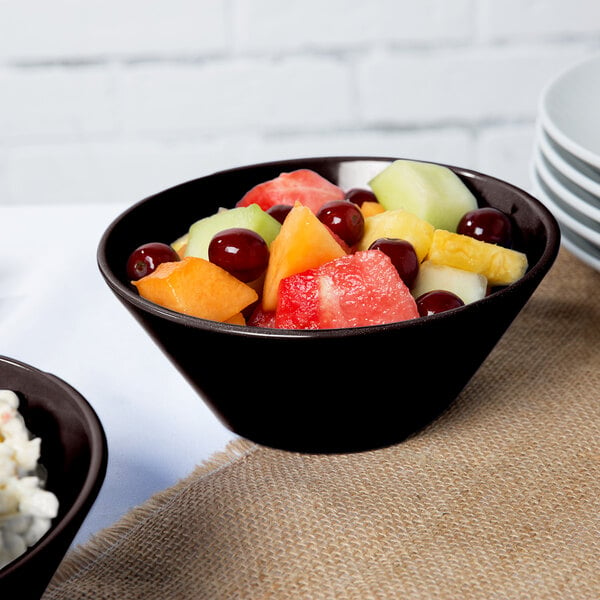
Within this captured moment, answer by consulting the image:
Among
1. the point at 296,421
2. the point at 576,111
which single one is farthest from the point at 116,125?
the point at 296,421

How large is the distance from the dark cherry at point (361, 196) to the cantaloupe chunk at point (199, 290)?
19 cm

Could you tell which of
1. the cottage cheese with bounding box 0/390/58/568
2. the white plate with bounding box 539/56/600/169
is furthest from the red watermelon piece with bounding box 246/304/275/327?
the white plate with bounding box 539/56/600/169

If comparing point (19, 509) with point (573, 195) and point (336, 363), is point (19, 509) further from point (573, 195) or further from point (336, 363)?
point (573, 195)

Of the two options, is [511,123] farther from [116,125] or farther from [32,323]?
[32,323]

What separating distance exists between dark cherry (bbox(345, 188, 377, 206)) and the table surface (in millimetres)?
230

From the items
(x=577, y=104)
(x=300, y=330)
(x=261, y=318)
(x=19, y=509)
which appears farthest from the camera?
(x=577, y=104)

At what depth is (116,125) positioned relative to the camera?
1.89 m

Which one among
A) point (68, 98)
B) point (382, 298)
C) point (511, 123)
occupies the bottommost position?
point (511, 123)

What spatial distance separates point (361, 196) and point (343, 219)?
91 millimetres

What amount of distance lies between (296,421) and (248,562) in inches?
4.8

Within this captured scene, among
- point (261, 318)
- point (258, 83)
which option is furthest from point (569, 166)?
point (258, 83)

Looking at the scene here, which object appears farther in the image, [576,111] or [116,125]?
[116,125]

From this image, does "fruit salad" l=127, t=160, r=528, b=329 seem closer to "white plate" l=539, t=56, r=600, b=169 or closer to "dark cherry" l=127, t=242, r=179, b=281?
"dark cherry" l=127, t=242, r=179, b=281

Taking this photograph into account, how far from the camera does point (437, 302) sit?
63 centimetres
